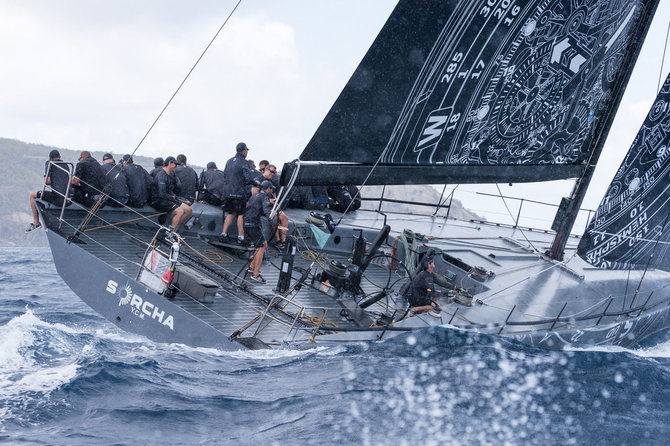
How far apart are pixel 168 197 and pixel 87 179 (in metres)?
1.26

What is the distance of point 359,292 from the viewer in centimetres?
902

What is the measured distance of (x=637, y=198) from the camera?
9.59 metres

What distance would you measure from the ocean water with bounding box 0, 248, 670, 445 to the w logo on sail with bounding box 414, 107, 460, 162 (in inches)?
87.5

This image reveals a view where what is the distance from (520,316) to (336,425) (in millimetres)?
3711

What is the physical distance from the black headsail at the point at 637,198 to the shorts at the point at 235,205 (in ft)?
16.9

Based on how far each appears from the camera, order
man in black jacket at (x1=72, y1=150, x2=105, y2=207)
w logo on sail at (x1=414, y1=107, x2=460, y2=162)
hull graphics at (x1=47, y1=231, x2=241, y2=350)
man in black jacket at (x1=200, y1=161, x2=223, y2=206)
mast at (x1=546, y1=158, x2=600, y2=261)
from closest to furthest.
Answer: hull graphics at (x1=47, y1=231, x2=241, y2=350), w logo on sail at (x1=414, y1=107, x2=460, y2=162), man in black jacket at (x1=72, y1=150, x2=105, y2=207), mast at (x1=546, y1=158, x2=600, y2=261), man in black jacket at (x1=200, y1=161, x2=223, y2=206)

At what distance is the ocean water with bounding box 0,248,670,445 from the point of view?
18.3 feet

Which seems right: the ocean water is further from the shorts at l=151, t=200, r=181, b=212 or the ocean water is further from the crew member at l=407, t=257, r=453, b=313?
the shorts at l=151, t=200, r=181, b=212

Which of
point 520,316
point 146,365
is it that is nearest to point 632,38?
point 520,316

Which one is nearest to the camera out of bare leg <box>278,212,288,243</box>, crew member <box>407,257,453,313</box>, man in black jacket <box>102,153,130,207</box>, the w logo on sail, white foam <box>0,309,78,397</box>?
white foam <box>0,309,78,397</box>

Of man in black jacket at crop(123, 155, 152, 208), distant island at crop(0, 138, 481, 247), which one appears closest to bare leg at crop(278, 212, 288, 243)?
man in black jacket at crop(123, 155, 152, 208)

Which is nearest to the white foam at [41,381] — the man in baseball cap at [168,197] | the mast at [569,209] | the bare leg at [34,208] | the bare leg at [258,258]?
the bare leg at [258,258]

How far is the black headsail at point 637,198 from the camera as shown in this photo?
9.57 meters

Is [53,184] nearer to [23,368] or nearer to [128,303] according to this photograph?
[128,303]
